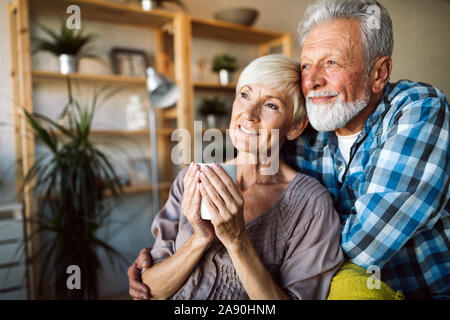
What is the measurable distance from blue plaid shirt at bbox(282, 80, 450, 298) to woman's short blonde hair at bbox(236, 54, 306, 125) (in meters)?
0.22

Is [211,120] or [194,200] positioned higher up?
[211,120]

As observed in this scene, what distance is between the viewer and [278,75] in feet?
2.95

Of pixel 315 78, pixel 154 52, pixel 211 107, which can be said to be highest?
pixel 154 52

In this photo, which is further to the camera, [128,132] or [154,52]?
[154,52]

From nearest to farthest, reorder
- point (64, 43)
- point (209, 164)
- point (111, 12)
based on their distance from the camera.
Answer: point (209, 164) < point (64, 43) < point (111, 12)

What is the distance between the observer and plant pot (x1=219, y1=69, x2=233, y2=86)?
9.28 ft

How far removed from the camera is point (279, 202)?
3.00ft

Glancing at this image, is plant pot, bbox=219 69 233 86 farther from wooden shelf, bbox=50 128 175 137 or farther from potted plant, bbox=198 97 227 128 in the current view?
wooden shelf, bbox=50 128 175 137

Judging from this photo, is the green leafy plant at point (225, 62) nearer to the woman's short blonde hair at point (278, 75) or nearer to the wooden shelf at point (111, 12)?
the wooden shelf at point (111, 12)

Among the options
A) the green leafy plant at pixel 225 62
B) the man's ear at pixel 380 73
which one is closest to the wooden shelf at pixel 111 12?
the green leafy plant at pixel 225 62

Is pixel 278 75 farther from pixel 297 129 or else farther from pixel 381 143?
pixel 381 143

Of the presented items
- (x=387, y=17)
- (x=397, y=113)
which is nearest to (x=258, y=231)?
(x=397, y=113)

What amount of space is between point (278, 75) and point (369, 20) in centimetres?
24

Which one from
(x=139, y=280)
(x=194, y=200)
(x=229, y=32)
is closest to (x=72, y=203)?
(x=139, y=280)
